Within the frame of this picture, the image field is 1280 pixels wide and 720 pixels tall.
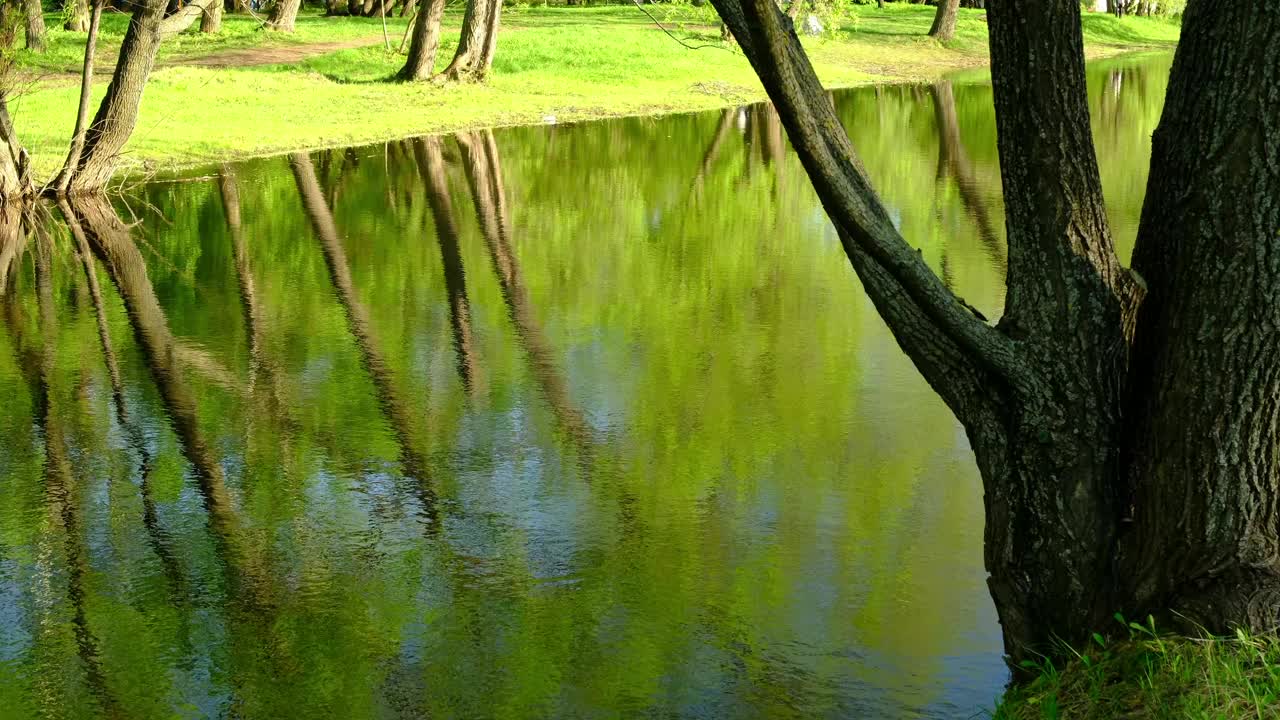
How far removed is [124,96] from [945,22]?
33.1 meters

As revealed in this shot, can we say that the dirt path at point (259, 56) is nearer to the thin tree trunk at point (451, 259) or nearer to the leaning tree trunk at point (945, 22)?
the thin tree trunk at point (451, 259)

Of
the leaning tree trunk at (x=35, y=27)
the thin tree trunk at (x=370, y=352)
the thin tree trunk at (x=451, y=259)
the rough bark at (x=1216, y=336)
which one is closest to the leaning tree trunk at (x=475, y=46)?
the thin tree trunk at (x=451, y=259)

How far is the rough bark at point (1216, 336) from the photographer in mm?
4942

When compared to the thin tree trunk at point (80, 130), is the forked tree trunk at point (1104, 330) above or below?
above

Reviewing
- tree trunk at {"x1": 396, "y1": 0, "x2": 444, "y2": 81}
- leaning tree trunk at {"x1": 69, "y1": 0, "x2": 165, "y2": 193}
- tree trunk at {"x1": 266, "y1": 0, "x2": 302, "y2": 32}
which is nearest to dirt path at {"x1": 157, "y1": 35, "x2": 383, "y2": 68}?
tree trunk at {"x1": 266, "y1": 0, "x2": 302, "y2": 32}

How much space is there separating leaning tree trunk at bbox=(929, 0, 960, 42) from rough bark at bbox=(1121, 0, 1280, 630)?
42.7 meters

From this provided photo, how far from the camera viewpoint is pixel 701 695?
5.98m

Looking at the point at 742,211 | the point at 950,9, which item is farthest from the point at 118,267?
the point at 950,9

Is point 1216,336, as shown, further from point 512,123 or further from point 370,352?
point 512,123

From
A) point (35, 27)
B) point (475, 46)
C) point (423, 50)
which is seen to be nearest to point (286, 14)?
point (35, 27)

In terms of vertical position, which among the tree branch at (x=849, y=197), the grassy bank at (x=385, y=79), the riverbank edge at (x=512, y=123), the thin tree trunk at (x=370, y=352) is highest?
the tree branch at (x=849, y=197)

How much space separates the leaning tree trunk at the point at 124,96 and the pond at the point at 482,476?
6.74 ft

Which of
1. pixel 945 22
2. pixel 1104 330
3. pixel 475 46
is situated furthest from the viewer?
pixel 945 22

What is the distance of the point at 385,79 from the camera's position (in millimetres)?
31875
